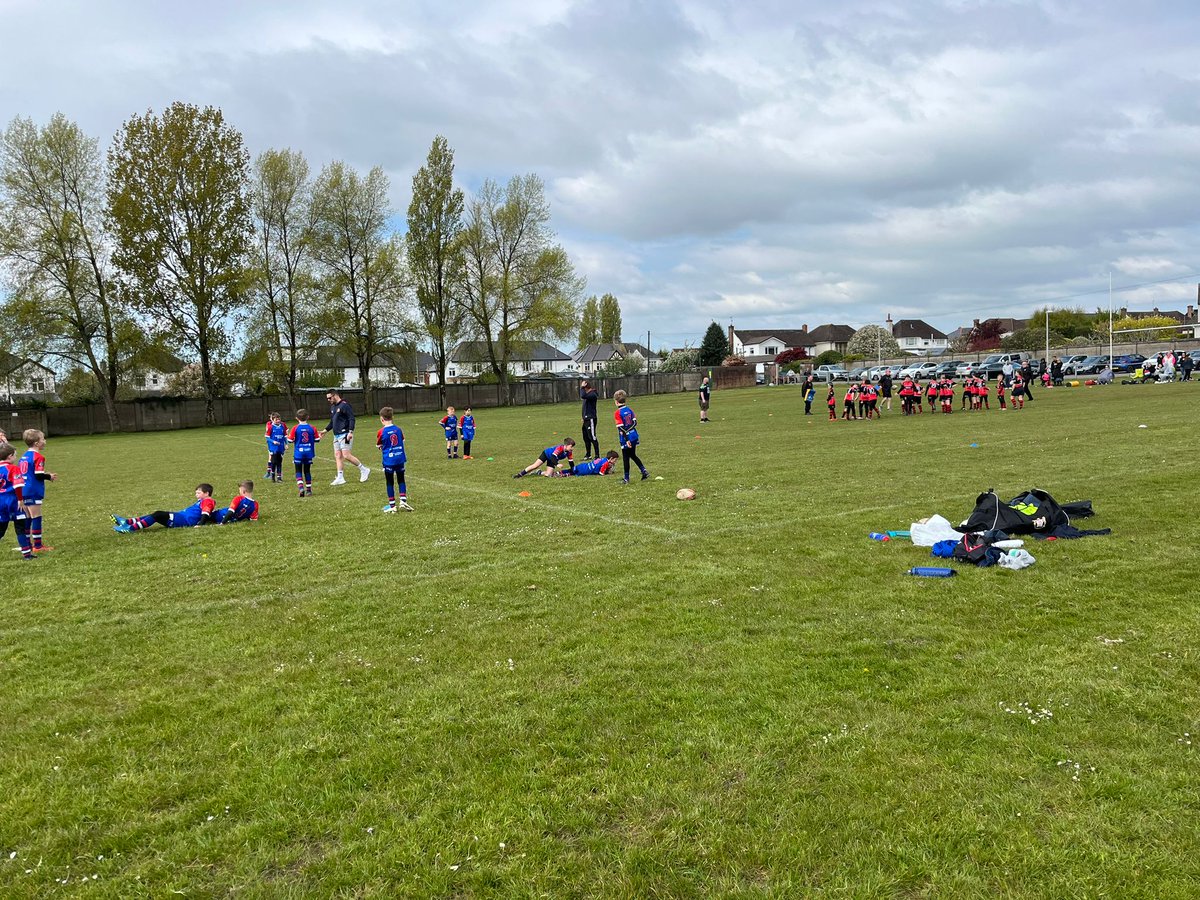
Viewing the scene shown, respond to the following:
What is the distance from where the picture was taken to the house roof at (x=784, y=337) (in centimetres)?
14312

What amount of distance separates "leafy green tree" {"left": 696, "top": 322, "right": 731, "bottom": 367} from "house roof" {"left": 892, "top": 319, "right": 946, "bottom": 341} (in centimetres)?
6177

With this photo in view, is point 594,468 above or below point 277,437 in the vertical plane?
below

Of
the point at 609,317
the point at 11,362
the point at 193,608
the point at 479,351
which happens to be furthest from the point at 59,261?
the point at 609,317

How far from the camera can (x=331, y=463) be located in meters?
21.5

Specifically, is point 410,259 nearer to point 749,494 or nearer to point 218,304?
point 218,304

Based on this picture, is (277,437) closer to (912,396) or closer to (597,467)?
(597,467)

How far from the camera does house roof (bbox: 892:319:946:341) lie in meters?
143

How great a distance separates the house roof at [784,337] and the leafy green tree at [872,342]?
28.6 meters

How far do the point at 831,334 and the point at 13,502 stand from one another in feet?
467

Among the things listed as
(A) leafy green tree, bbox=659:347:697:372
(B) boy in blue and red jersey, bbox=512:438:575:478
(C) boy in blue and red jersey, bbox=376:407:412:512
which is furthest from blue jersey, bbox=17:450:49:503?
(A) leafy green tree, bbox=659:347:697:372

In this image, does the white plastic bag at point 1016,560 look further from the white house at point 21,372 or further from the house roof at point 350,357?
the white house at point 21,372

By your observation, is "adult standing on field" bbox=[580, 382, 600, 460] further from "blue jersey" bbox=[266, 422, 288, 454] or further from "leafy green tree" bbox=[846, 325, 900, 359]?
"leafy green tree" bbox=[846, 325, 900, 359]

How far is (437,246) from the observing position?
62250 millimetres

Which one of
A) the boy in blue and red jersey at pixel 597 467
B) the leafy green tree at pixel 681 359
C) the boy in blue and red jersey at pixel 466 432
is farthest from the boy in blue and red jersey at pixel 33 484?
the leafy green tree at pixel 681 359
